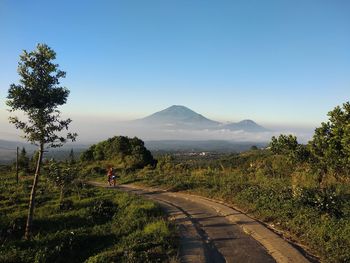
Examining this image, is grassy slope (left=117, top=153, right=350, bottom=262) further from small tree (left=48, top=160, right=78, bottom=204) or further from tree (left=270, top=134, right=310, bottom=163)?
small tree (left=48, top=160, right=78, bottom=204)

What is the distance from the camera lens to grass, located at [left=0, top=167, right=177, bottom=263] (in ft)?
39.0

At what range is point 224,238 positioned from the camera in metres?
13.3

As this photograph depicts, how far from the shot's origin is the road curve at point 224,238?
11250 mm

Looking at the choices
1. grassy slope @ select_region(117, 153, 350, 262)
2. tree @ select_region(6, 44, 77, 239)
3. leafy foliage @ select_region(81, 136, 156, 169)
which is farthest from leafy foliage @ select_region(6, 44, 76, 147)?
leafy foliage @ select_region(81, 136, 156, 169)

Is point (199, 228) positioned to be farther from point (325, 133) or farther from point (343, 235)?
point (325, 133)

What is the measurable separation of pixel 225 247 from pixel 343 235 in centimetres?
374

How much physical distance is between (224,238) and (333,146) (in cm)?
1201

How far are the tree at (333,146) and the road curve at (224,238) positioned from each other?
24.9 feet

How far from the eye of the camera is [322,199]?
1526cm

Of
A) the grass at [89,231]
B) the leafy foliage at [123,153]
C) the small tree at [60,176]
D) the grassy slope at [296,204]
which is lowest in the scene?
the grass at [89,231]

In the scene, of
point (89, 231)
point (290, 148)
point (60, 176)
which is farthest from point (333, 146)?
point (60, 176)

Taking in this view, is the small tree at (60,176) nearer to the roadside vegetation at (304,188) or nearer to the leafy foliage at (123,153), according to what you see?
the roadside vegetation at (304,188)

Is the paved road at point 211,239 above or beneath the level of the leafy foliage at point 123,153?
beneath

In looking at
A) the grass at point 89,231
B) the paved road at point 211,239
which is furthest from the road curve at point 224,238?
the grass at point 89,231
